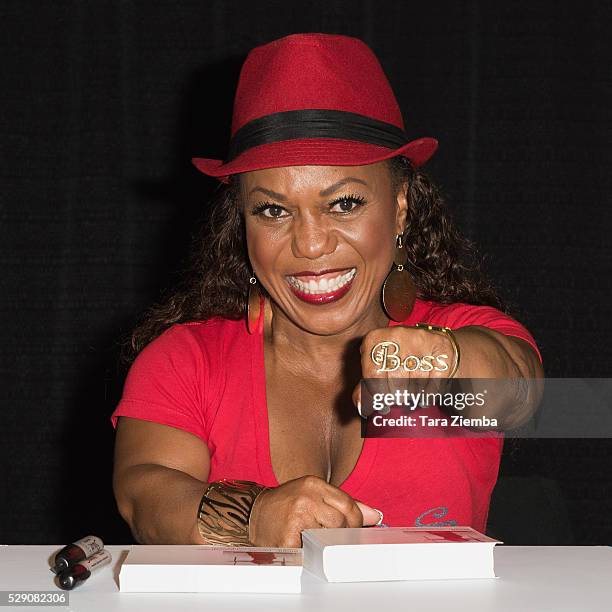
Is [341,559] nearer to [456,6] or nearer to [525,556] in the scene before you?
[525,556]

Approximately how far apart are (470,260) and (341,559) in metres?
1.30

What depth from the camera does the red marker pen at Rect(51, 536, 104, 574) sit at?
90cm

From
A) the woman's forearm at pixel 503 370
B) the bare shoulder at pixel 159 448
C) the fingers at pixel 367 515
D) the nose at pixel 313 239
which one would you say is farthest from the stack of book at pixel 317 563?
the nose at pixel 313 239

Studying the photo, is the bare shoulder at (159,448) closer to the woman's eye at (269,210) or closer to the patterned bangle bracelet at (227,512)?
the patterned bangle bracelet at (227,512)

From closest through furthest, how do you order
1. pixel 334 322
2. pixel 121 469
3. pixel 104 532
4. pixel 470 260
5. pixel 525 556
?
pixel 525 556, pixel 121 469, pixel 334 322, pixel 470 260, pixel 104 532

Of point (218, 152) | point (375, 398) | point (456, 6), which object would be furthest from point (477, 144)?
point (375, 398)

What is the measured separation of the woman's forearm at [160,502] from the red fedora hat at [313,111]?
1.45 ft

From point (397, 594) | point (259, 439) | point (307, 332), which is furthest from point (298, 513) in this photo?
point (307, 332)

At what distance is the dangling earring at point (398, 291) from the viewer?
4.98 ft

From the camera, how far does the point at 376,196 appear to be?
4.71 ft

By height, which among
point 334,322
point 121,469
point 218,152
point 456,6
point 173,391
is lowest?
point 121,469

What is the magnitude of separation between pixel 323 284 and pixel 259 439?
26 cm

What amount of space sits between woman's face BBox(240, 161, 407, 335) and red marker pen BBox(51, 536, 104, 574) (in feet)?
1.88

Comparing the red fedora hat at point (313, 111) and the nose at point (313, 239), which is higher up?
the red fedora hat at point (313, 111)
